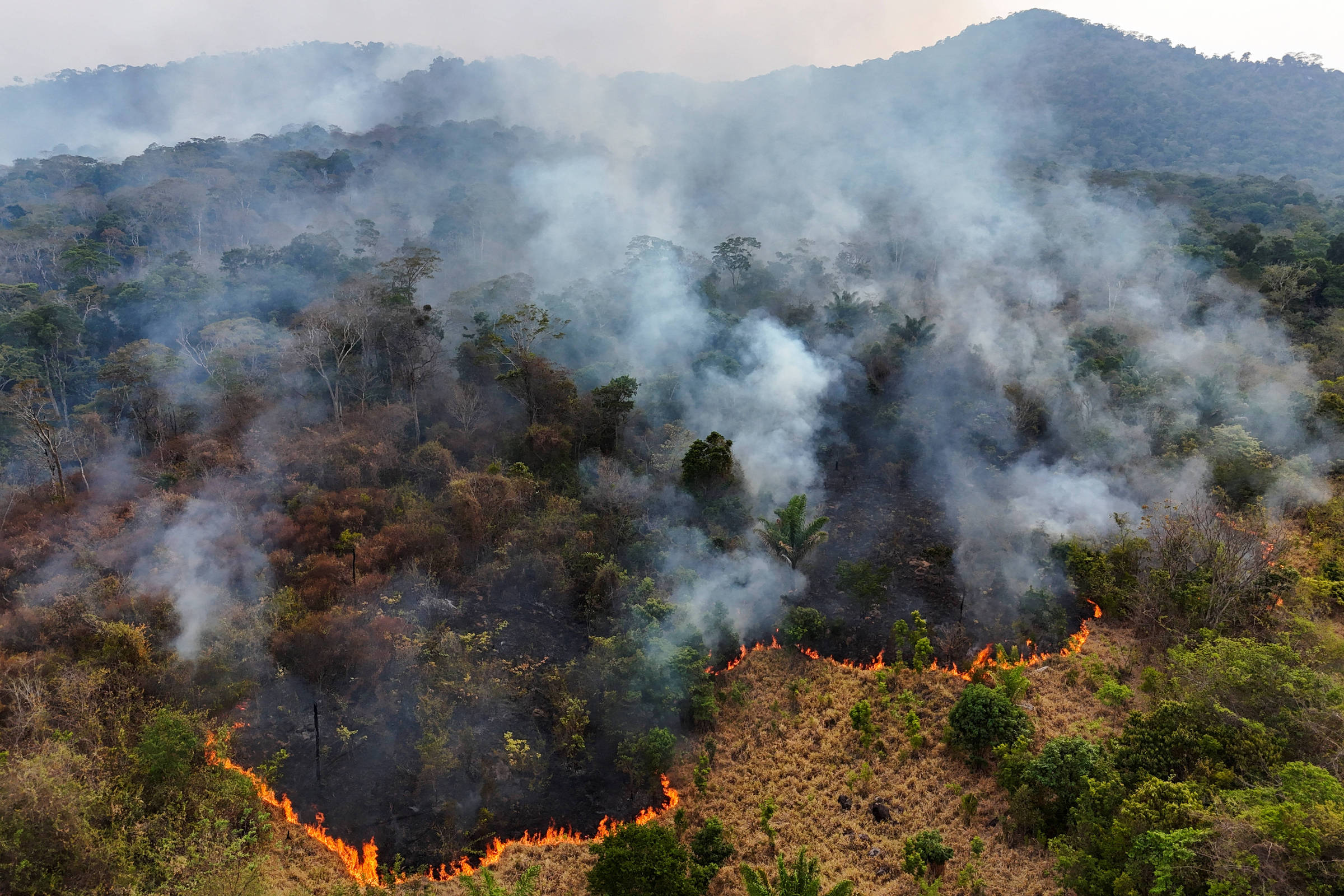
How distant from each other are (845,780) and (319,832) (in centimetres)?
1153

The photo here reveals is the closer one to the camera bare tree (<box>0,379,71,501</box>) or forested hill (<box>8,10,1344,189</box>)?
bare tree (<box>0,379,71,501</box>)

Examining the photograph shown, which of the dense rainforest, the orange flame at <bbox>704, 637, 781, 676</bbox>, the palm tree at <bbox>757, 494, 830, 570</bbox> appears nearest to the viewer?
the dense rainforest

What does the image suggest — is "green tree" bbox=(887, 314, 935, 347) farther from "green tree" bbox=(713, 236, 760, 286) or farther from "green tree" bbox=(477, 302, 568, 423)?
"green tree" bbox=(477, 302, 568, 423)

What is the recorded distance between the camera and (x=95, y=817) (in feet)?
39.8

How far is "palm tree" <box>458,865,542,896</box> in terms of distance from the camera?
1155 cm

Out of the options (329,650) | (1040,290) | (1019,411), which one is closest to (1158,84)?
(1040,290)

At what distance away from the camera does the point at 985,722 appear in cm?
1556

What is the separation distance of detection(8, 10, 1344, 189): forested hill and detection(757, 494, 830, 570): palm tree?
69173 millimetres

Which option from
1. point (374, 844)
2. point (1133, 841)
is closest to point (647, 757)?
point (374, 844)

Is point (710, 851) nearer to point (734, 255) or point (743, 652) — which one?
point (743, 652)

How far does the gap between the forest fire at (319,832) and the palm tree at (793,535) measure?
1341cm

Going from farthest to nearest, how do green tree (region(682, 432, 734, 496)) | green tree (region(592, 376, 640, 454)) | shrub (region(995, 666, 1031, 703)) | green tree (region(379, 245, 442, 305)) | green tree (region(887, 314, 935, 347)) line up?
green tree (region(887, 314, 935, 347)) → green tree (region(379, 245, 442, 305)) → green tree (region(592, 376, 640, 454)) → green tree (region(682, 432, 734, 496)) → shrub (region(995, 666, 1031, 703))

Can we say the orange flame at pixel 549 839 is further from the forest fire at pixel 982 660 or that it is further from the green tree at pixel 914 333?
the green tree at pixel 914 333

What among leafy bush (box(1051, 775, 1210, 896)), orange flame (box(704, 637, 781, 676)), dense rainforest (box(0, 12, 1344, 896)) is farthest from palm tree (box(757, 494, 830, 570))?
leafy bush (box(1051, 775, 1210, 896))
